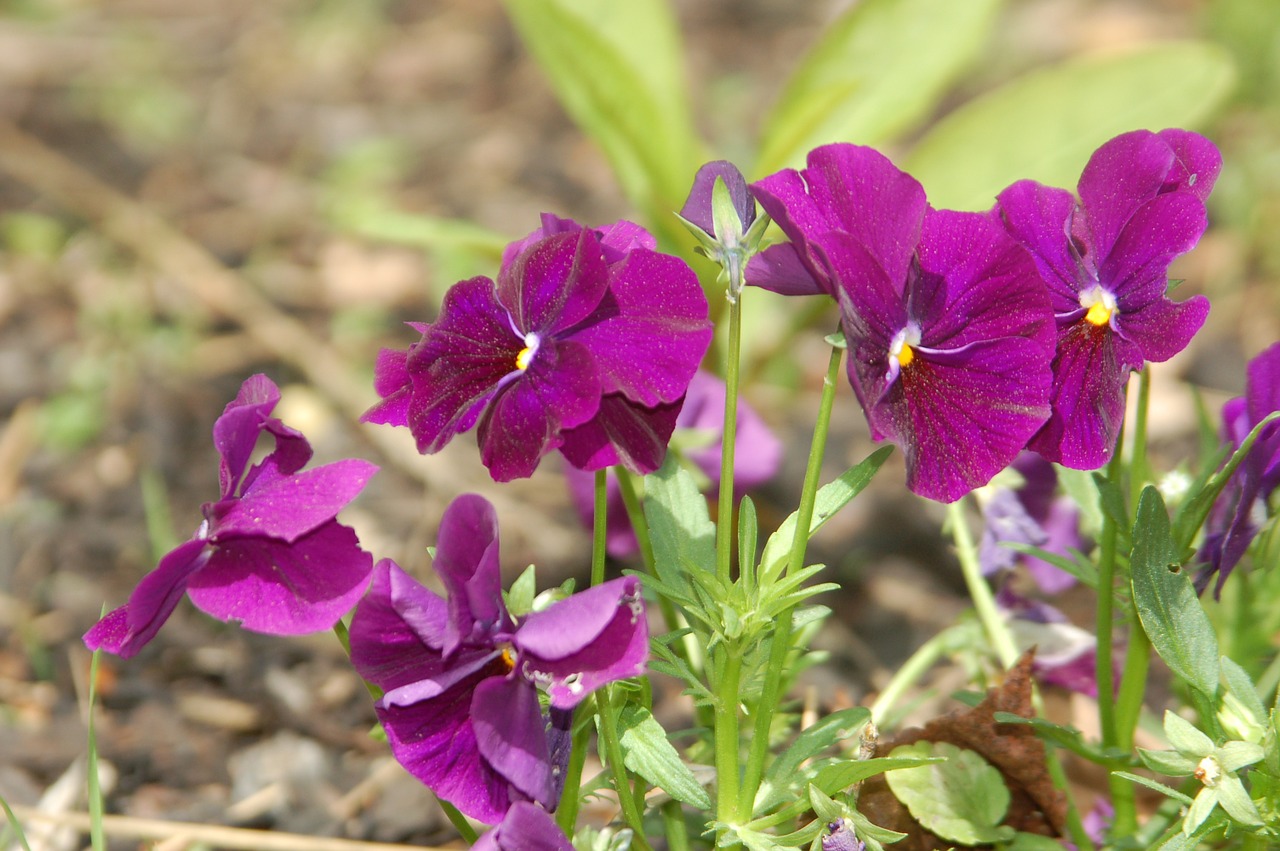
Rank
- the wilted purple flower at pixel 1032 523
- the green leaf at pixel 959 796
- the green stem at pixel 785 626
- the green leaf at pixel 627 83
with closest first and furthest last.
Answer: the green stem at pixel 785 626
the green leaf at pixel 959 796
the wilted purple flower at pixel 1032 523
the green leaf at pixel 627 83

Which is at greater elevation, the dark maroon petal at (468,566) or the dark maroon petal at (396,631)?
the dark maroon petal at (468,566)

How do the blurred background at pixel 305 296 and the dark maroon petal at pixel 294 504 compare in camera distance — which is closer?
the dark maroon petal at pixel 294 504

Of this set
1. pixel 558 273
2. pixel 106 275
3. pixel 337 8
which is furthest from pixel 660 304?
pixel 337 8

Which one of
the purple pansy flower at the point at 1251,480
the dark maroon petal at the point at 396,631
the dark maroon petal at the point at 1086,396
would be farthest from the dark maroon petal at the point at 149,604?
the purple pansy flower at the point at 1251,480

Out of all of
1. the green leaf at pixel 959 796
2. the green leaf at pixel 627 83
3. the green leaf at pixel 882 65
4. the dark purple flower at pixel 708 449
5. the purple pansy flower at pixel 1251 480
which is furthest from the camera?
the green leaf at pixel 882 65

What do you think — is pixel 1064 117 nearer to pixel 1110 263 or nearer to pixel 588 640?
pixel 1110 263

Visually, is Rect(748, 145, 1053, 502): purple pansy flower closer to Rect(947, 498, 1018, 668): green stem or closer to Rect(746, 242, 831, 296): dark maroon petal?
Rect(746, 242, 831, 296): dark maroon petal

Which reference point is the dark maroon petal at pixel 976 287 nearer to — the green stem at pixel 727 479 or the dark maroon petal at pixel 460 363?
the green stem at pixel 727 479
